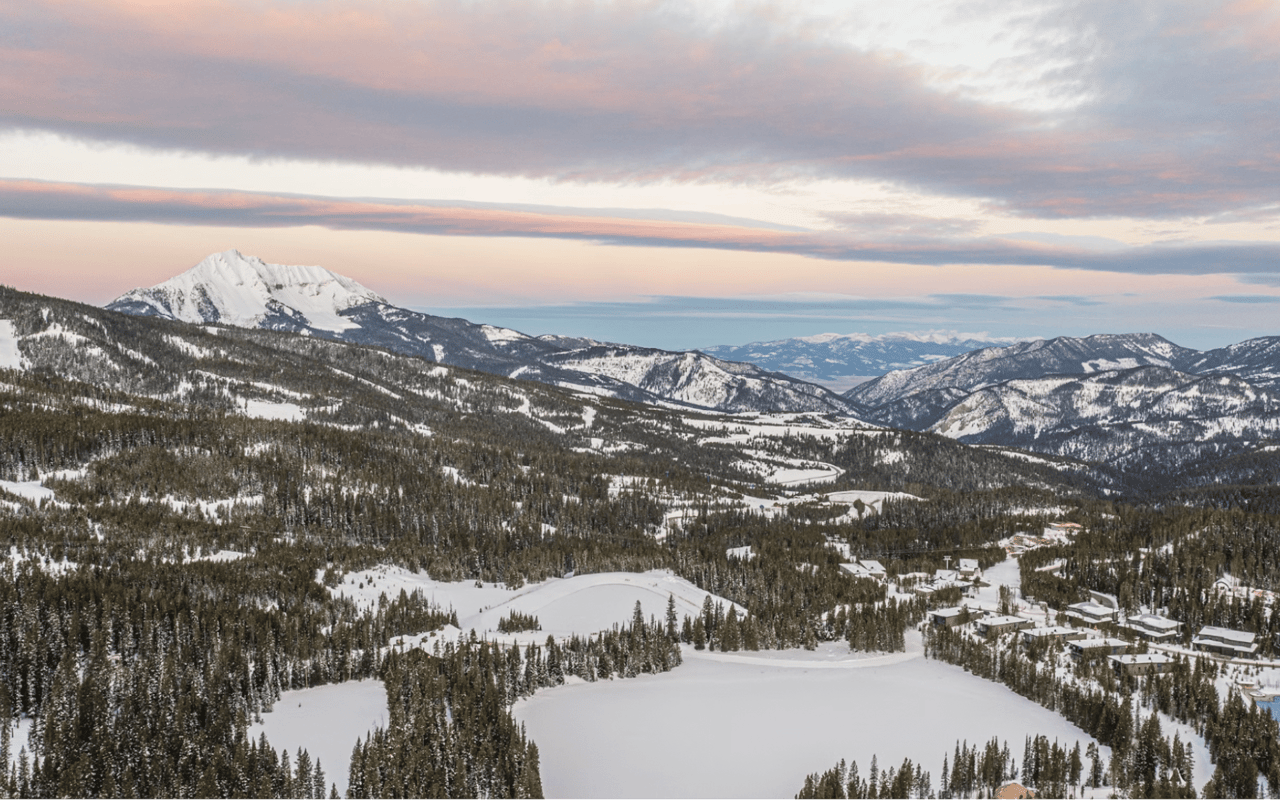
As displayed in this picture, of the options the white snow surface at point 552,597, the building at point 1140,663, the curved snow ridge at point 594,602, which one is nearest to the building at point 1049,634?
the building at point 1140,663

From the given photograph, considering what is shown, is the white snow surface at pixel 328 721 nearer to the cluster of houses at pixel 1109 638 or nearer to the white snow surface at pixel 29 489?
the cluster of houses at pixel 1109 638

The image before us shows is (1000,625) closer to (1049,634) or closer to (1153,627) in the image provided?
(1049,634)

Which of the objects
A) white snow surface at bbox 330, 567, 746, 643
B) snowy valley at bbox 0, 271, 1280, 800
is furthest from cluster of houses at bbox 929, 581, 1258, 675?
white snow surface at bbox 330, 567, 746, 643

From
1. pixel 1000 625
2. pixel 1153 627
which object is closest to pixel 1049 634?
pixel 1000 625

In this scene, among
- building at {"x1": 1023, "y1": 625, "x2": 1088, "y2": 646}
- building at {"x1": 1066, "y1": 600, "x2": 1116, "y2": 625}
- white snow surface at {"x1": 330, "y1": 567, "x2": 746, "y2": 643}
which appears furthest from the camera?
white snow surface at {"x1": 330, "y1": 567, "x2": 746, "y2": 643}

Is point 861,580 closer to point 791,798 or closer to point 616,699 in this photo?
point 616,699

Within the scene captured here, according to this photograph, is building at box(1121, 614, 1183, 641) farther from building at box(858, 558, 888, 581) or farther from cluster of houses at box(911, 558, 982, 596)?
building at box(858, 558, 888, 581)
